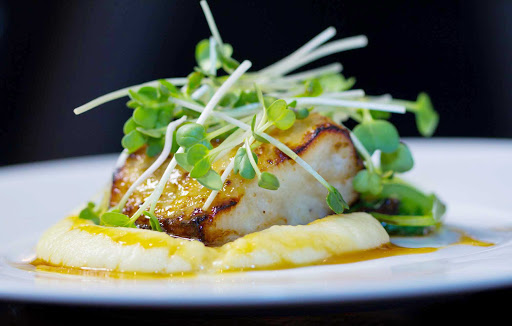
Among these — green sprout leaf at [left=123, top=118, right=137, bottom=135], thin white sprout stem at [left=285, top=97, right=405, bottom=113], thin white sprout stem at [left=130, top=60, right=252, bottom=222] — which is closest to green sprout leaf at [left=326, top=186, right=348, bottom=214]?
thin white sprout stem at [left=285, top=97, right=405, bottom=113]

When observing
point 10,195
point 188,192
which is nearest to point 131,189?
point 188,192

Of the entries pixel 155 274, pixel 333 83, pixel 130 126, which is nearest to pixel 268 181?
pixel 155 274

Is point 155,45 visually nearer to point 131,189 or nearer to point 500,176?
point 500,176

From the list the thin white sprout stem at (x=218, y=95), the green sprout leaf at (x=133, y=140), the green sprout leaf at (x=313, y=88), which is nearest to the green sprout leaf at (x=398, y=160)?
the green sprout leaf at (x=313, y=88)

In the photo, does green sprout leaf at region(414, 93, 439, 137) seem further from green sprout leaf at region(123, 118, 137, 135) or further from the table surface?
the table surface

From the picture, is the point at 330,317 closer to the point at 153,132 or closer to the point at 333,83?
the point at 153,132

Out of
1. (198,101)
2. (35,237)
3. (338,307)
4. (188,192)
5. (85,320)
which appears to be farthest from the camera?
(35,237)

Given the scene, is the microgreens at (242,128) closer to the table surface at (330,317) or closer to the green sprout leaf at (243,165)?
the green sprout leaf at (243,165)
